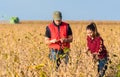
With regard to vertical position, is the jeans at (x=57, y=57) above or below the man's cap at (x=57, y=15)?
below

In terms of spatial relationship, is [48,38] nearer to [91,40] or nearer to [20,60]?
[91,40]

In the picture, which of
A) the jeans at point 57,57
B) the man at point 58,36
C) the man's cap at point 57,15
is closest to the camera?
the jeans at point 57,57

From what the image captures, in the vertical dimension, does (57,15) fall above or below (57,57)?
above

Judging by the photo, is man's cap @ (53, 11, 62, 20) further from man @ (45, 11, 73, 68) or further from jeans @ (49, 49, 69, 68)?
jeans @ (49, 49, 69, 68)

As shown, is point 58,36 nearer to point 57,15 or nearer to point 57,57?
point 57,15

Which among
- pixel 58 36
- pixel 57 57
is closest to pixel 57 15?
pixel 58 36

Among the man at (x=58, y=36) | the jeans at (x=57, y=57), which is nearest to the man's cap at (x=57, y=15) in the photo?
the man at (x=58, y=36)

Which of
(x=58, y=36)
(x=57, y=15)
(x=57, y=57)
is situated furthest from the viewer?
(x=58, y=36)

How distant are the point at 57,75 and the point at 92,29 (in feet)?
8.71

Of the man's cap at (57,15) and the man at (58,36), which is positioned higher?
the man's cap at (57,15)

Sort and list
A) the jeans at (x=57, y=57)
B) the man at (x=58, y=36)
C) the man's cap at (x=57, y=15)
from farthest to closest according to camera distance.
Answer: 1. the man at (x=58, y=36)
2. the man's cap at (x=57, y=15)
3. the jeans at (x=57, y=57)

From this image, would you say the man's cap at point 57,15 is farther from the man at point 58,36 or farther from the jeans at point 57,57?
the jeans at point 57,57

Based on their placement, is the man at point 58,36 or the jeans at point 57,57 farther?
the man at point 58,36

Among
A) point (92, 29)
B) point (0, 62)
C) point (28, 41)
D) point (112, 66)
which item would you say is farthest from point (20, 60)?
point (28, 41)
